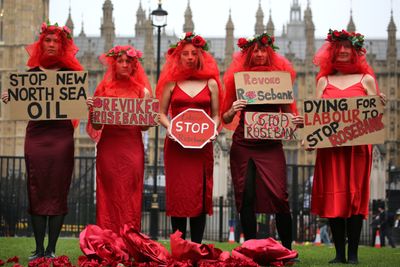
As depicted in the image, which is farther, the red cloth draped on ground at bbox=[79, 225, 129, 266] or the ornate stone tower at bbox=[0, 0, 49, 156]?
the ornate stone tower at bbox=[0, 0, 49, 156]

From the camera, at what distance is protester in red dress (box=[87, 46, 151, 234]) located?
4.86m

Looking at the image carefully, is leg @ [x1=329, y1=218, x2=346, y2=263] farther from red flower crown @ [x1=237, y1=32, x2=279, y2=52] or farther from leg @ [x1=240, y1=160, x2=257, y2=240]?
red flower crown @ [x1=237, y1=32, x2=279, y2=52]

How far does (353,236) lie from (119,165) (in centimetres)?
151

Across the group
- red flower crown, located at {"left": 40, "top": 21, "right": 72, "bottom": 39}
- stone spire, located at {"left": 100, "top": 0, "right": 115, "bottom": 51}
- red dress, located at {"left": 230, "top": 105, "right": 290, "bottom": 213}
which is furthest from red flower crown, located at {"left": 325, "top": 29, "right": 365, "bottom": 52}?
stone spire, located at {"left": 100, "top": 0, "right": 115, "bottom": 51}

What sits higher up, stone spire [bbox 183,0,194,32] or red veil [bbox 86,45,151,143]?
stone spire [bbox 183,0,194,32]

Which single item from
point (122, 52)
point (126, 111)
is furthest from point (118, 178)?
point (122, 52)

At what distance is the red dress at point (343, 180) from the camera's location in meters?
4.74

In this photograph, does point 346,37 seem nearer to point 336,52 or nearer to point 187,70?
point 336,52

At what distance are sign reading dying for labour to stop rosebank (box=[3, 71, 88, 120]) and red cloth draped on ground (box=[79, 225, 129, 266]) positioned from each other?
2.61 ft

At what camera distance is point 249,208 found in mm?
4762

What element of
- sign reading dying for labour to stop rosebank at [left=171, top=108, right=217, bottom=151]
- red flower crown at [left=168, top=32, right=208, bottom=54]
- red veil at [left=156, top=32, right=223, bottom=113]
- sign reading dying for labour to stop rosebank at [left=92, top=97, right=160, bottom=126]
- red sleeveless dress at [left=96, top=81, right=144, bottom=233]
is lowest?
red sleeveless dress at [left=96, top=81, right=144, bottom=233]

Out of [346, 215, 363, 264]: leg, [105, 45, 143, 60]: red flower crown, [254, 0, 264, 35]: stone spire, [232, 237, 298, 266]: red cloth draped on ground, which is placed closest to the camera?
[232, 237, 298, 266]: red cloth draped on ground

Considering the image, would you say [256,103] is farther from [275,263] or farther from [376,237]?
[376,237]

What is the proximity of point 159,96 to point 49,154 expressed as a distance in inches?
31.2
